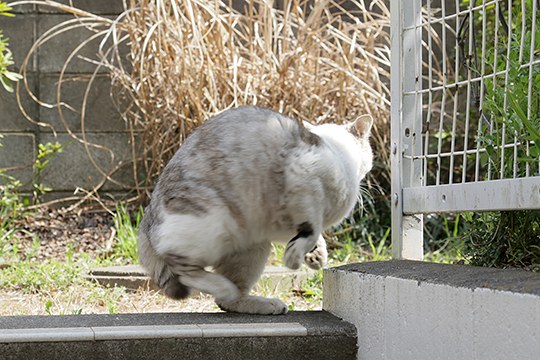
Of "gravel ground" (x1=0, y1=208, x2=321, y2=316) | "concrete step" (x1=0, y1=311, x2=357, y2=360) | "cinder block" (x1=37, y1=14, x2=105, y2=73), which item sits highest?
"cinder block" (x1=37, y1=14, x2=105, y2=73)

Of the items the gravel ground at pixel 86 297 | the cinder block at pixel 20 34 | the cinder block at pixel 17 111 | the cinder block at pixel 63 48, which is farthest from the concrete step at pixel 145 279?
the cinder block at pixel 20 34

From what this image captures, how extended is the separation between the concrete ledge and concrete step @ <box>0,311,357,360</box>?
0.12 m

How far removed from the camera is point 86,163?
573cm

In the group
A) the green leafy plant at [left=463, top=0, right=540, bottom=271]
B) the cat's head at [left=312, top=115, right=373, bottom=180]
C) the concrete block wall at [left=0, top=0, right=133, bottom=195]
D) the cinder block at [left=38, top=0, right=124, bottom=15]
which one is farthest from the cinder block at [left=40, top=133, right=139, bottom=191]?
the green leafy plant at [left=463, top=0, right=540, bottom=271]

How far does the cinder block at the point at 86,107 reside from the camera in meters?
5.74

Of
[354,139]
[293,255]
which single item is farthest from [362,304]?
[354,139]

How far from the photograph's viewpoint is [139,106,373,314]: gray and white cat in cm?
262

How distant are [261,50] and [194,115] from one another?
55 centimetres

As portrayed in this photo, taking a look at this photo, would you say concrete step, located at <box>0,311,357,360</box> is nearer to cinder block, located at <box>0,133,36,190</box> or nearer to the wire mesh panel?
the wire mesh panel

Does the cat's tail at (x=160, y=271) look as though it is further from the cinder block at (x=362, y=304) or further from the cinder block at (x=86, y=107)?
the cinder block at (x=86, y=107)

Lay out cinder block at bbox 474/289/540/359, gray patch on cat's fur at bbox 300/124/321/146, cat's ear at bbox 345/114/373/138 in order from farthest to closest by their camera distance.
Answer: cat's ear at bbox 345/114/373/138
gray patch on cat's fur at bbox 300/124/321/146
cinder block at bbox 474/289/540/359

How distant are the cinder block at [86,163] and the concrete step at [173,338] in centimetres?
321

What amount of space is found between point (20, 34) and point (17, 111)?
19.9 inches

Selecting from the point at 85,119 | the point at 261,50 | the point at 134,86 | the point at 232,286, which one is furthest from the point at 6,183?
the point at 232,286
